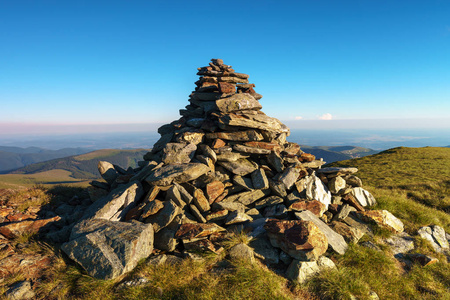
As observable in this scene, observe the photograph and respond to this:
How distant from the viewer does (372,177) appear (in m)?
34.9

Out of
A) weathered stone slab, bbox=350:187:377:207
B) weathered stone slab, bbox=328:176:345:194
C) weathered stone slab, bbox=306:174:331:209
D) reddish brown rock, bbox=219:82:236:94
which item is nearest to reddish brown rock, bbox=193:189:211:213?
weathered stone slab, bbox=306:174:331:209

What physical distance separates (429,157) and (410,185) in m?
29.5

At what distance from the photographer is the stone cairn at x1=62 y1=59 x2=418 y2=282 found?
31.6 ft

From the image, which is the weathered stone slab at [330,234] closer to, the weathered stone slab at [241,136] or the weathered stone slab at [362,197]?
the weathered stone slab at [362,197]

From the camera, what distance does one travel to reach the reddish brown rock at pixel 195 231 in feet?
33.8

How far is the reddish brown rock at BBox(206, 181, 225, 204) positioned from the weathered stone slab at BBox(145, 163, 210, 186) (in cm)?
103

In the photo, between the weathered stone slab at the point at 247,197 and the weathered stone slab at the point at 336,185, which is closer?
the weathered stone slab at the point at 247,197

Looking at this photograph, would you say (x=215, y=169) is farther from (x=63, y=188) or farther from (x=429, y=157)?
(x=429, y=157)

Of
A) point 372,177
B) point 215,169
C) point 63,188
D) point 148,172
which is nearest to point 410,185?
point 372,177

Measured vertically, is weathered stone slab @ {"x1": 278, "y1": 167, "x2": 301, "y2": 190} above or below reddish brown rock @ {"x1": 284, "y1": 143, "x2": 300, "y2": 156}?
below

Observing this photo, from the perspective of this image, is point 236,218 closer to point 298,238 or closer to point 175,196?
point 298,238

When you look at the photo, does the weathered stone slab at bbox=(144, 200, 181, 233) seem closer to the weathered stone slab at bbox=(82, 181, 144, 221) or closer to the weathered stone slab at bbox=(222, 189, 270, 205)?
the weathered stone slab at bbox=(82, 181, 144, 221)

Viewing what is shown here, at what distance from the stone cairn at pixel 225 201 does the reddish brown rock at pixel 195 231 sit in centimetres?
5

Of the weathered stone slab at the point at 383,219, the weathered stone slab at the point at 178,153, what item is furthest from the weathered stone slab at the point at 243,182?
the weathered stone slab at the point at 383,219
